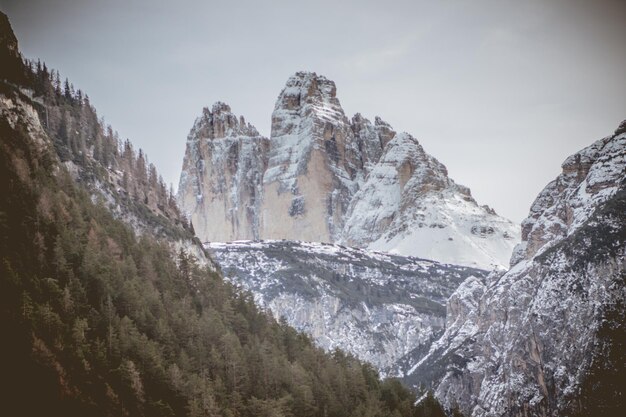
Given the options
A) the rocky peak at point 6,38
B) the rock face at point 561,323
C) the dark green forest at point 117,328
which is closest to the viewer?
the dark green forest at point 117,328

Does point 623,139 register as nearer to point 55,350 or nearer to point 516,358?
point 516,358

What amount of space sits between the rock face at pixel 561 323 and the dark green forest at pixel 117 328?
24.8 metres

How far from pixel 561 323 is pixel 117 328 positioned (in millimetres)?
77079

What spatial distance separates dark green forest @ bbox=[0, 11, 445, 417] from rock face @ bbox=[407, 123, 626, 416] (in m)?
24.8

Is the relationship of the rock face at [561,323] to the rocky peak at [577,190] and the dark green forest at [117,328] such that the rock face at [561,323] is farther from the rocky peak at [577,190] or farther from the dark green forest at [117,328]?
the dark green forest at [117,328]

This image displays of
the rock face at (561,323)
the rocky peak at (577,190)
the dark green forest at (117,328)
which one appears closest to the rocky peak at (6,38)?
the dark green forest at (117,328)

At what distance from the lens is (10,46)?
126m

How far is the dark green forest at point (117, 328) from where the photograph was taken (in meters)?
77.7

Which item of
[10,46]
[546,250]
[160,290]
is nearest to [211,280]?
[160,290]

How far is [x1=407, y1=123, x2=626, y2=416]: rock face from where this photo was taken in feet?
424

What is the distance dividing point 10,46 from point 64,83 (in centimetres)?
5065

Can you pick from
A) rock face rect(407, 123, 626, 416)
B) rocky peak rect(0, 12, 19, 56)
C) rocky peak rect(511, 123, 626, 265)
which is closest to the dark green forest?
rocky peak rect(0, 12, 19, 56)

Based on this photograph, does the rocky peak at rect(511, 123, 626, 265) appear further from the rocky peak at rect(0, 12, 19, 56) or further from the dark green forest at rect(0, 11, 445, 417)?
the rocky peak at rect(0, 12, 19, 56)

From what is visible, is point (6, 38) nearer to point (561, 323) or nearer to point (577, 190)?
point (561, 323)
